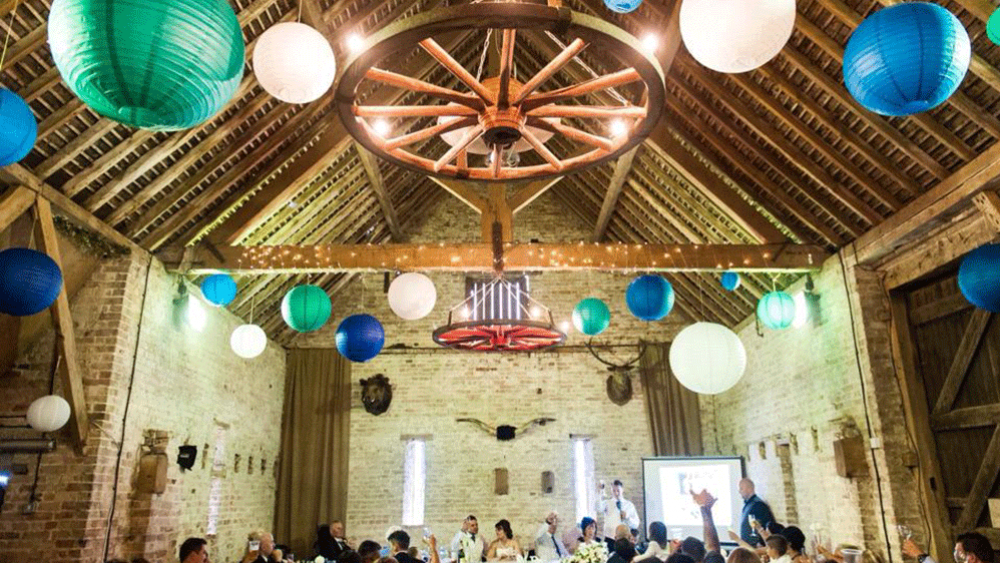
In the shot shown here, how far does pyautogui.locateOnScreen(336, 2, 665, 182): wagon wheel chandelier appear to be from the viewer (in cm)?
248

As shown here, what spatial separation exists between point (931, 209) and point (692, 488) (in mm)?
5481

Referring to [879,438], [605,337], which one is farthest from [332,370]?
[879,438]

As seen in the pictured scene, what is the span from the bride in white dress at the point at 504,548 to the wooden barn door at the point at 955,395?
404 cm

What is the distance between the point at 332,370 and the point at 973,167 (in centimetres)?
905

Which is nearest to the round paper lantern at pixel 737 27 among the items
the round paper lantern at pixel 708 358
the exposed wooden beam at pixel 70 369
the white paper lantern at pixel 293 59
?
the white paper lantern at pixel 293 59

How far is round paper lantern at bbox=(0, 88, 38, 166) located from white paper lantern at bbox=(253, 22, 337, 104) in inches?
41.8

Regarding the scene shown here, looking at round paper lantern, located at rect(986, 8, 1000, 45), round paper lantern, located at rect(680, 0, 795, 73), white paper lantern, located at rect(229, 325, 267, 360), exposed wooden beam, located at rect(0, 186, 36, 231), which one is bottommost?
white paper lantern, located at rect(229, 325, 267, 360)

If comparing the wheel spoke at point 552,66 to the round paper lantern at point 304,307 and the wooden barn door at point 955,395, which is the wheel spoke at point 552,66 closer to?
the round paper lantern at point 304,307

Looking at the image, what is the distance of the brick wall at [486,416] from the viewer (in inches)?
416

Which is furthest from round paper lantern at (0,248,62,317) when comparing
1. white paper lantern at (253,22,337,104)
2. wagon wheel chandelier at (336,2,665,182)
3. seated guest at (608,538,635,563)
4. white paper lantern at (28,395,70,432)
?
seated guest at (608,538,635,563)

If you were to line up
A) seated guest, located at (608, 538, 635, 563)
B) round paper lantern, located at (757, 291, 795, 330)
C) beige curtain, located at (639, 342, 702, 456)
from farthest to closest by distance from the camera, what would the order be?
1. beige curtain, located at (639, 342, 702, 456)
2. round paper lantern, located at (757, 291, 795, 330)
3. seated guest, located at (608, 538, 635, 563)

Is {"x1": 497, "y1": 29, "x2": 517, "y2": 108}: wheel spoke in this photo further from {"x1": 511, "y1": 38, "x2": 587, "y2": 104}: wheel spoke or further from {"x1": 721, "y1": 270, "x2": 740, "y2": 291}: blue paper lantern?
{"x1": 721, "y1": 270, "x2": 740, "y2": 291}: blue paper lantern

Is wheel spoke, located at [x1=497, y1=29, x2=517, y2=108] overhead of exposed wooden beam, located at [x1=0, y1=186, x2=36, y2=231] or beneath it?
beneath

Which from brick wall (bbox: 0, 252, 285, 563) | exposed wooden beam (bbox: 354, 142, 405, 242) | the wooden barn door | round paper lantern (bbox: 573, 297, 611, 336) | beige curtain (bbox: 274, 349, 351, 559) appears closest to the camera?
the wooden barn door
